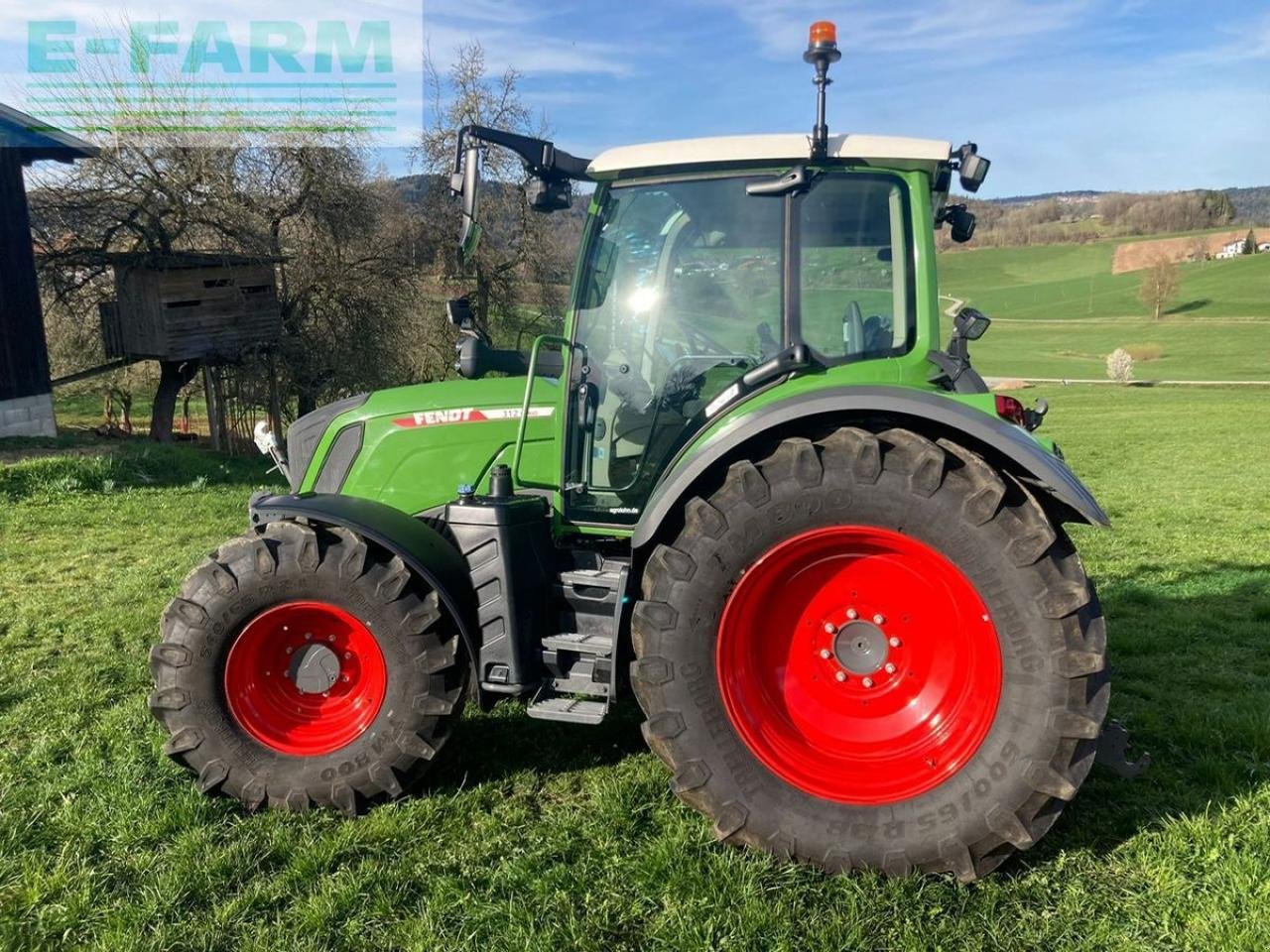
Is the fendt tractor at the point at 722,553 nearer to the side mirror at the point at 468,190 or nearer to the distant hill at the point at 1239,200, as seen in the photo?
the side mirror at the point at 468,190

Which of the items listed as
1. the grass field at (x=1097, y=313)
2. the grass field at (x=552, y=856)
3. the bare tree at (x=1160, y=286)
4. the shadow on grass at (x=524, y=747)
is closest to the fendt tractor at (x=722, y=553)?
the grass field at (x=552, y=856)

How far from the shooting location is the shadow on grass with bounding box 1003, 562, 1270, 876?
309 cm

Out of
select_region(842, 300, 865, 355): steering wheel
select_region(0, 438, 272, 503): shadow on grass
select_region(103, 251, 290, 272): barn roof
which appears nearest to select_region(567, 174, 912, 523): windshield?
select_region(842, 300, 865, 355): steering wheel

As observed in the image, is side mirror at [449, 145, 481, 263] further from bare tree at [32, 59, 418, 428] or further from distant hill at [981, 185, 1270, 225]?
distant hill at [981, 185, 1270, 225]

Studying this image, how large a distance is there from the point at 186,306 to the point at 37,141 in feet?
11.3

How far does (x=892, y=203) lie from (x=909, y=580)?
1.39 meters

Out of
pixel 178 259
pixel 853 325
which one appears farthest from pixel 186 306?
pixel 853 325

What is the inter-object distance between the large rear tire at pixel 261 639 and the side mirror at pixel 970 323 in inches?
95.1

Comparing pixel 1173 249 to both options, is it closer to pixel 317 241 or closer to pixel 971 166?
pixel 317 241

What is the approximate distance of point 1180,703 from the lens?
4109mm

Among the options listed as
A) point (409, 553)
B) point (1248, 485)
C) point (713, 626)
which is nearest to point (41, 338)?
point (409, 553)

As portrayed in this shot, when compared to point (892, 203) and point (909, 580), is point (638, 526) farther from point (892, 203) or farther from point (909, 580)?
point (892, 203)

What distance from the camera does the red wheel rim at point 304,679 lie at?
324cm

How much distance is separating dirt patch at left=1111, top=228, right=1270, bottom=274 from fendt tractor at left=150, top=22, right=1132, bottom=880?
254ft
